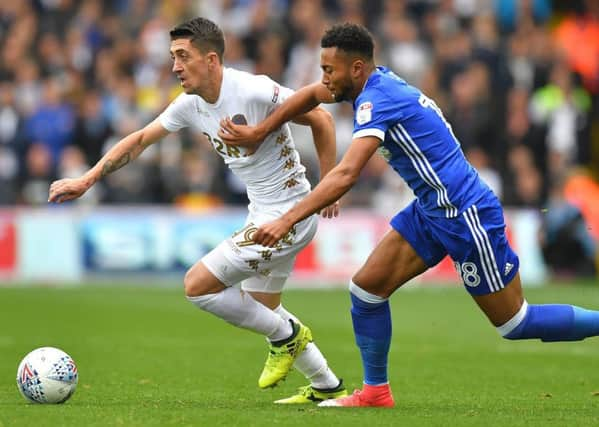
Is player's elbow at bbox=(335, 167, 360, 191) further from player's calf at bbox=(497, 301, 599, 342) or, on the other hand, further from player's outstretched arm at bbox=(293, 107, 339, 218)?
player's calf at bbox=(497, 301, 599, 342)

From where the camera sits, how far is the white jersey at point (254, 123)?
9211 mm

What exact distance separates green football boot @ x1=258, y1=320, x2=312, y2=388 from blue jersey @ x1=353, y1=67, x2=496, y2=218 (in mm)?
1434

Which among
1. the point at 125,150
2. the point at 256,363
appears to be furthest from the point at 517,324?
the point at 256,363

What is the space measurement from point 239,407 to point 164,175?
1368cm

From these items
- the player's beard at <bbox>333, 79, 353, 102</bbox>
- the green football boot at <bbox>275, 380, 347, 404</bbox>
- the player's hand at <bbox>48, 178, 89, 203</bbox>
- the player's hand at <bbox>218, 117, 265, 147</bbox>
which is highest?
the player's beard at <bbox>333, 79, 353, 102</bbox>

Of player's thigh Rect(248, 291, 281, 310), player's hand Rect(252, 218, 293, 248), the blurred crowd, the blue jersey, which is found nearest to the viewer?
player's hand Rect(252, 218, 293, 248)

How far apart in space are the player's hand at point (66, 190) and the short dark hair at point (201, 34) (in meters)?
1.24

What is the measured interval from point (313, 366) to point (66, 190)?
2189 mm

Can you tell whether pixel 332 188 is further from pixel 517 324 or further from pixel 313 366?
pixel 313 366

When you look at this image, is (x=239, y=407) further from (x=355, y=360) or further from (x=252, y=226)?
(x=355, y=360)

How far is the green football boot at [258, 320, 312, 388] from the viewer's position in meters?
9.30

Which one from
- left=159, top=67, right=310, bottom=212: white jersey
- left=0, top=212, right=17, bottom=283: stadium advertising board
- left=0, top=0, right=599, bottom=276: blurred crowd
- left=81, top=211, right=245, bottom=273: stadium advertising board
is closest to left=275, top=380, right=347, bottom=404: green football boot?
left=159, top=67, right=310, bottom=212: white jersey

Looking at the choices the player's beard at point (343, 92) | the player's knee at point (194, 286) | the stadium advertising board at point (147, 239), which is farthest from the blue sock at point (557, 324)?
the stadium advertising board at point (147, 239)

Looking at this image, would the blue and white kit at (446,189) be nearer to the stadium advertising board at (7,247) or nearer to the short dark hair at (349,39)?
the short dark hair at (349,39)
